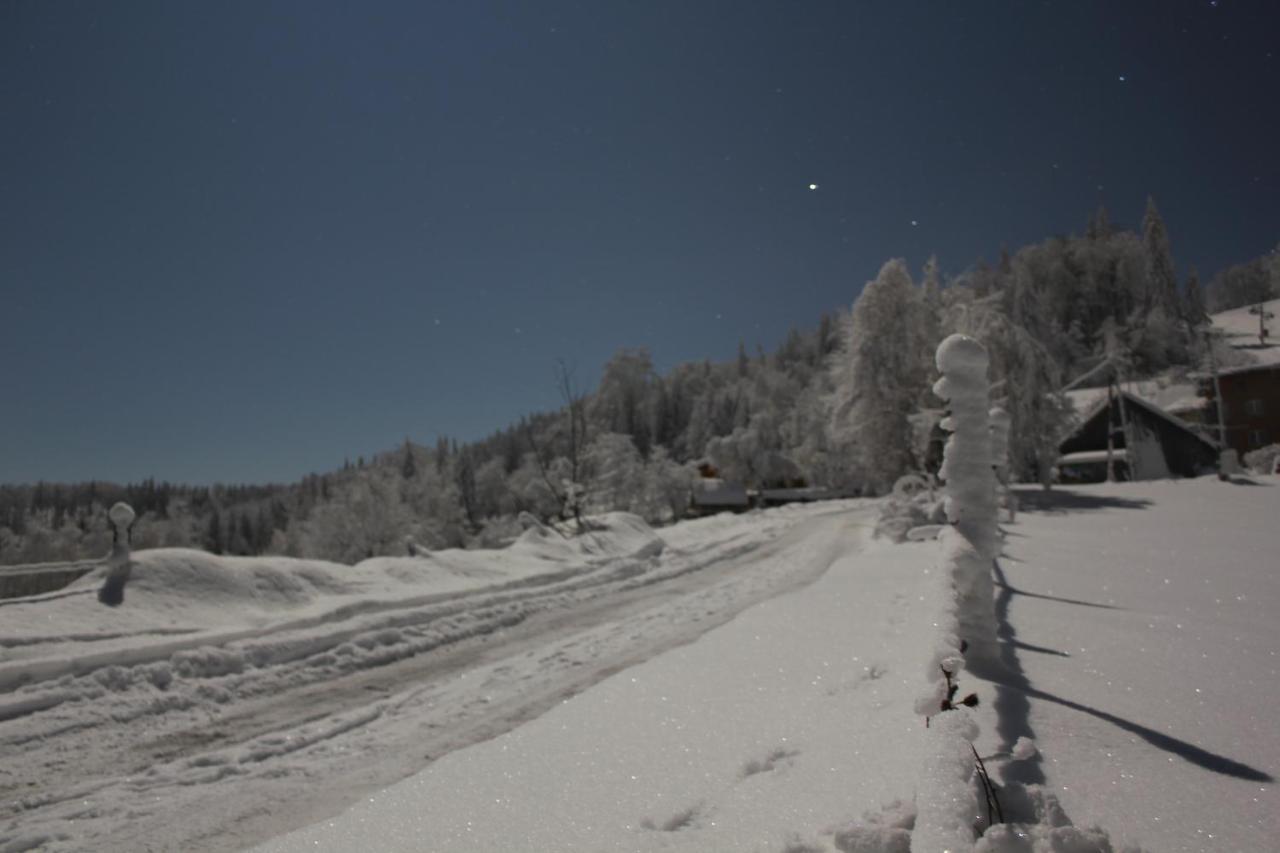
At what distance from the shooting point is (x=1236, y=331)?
54844mm

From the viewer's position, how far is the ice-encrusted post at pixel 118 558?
7.70 m

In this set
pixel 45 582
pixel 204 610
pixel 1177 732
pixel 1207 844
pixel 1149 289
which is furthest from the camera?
pixel 1149 289

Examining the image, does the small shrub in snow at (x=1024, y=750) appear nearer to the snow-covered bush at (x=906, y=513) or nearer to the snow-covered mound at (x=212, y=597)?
the snow-covered mound at (x=212, y=597)

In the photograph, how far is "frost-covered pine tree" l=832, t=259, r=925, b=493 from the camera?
24766mm

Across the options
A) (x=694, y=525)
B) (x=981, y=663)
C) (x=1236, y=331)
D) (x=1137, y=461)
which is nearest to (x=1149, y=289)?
(x=1236, y=331)

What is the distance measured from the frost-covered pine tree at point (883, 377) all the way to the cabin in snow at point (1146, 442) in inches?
389

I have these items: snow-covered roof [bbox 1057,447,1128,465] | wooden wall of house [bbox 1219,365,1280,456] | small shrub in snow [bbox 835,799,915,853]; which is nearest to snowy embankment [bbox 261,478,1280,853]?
small shrub in snow [bbox 835,799,915,853]

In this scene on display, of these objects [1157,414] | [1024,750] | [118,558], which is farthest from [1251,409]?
[118,558]

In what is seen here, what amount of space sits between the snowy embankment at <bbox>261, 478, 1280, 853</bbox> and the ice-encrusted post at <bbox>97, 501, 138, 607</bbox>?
6.39 meters

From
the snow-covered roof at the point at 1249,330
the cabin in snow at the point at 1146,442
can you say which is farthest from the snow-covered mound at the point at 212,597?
the snow-covered roof at the point at 1249,330

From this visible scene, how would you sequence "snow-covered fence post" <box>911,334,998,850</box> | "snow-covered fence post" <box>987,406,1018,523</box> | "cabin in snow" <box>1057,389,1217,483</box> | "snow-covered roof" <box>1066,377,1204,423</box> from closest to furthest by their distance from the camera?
"snow-covered fence post" <box>911,334,998,850</box> → "snow-covered fence post" <box>987,406,1018,523</box> → "cabin in snow" <box>1057,389,1217,483</box> → "snow-covered roof" <box>1066,377,1204,423</box>

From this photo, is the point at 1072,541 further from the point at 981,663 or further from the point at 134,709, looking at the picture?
the point at 134,709

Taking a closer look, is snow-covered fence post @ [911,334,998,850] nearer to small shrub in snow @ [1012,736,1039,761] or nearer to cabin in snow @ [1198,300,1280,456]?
small shrub in snow @ [1012,736,1039,761]

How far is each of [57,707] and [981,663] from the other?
7921 mm
